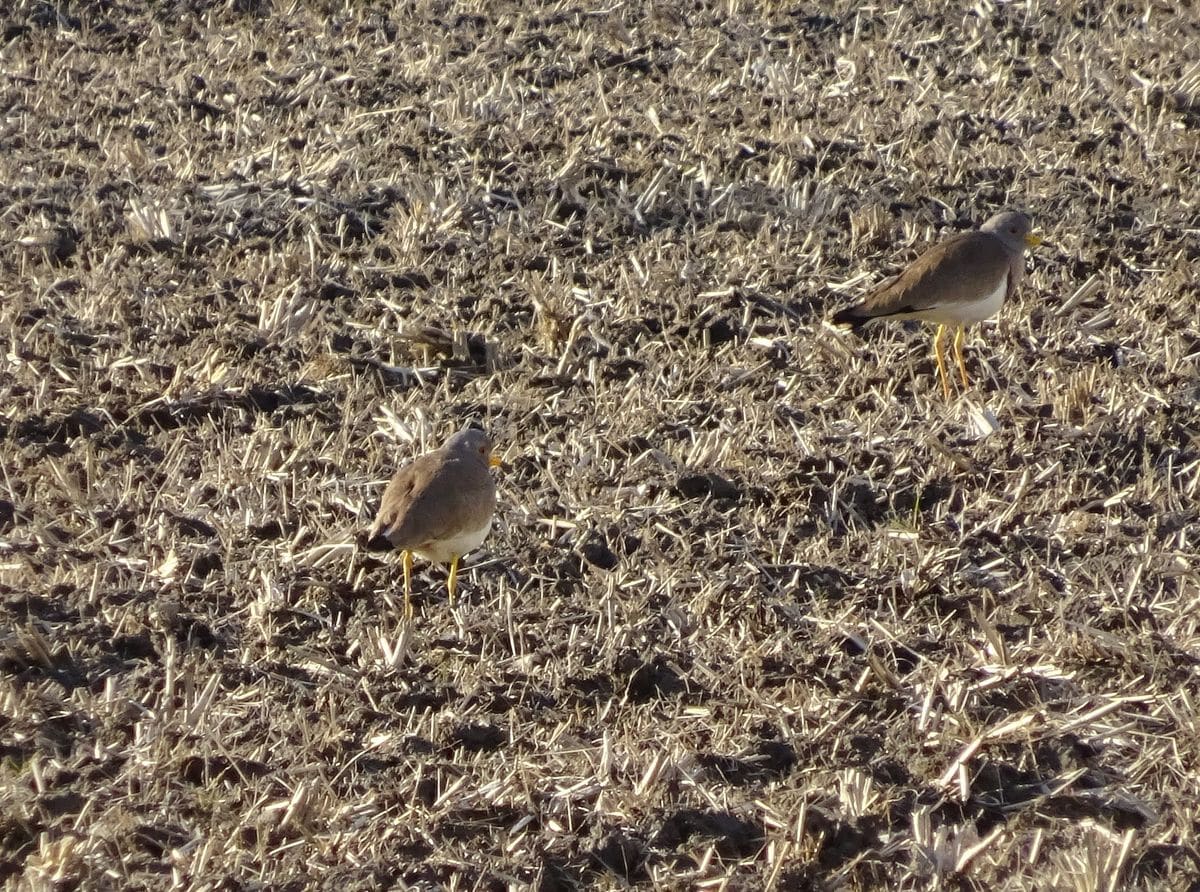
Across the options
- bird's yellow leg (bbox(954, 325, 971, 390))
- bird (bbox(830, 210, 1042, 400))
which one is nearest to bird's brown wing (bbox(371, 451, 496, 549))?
bird (bbox(830, 210, 1042, 400))

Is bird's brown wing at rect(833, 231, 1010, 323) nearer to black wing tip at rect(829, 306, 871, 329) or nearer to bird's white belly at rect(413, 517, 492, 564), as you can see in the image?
black wing tip at rect(829, 306, 871, 329)

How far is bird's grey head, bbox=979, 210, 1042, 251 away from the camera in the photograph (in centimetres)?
784

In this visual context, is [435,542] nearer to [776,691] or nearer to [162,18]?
[776,691]

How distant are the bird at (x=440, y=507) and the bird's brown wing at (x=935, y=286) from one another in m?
2.14

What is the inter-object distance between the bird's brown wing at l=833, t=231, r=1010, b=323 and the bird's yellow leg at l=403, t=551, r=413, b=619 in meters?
2.47

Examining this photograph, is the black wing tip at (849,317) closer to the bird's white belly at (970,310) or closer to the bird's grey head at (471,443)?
the bird's white belly at (970,310)

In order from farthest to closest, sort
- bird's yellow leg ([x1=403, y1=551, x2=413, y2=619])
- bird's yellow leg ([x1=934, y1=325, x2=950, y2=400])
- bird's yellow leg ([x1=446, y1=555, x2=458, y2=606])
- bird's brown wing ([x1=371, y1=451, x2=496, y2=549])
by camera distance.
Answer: bird's yellow leg ([x1=934, y1=325, x2=950, y2=400])
bird's yellow leg ([x1=446, y1=555, x2=458, y2=606])
bird's yellow leg ([x1=403, y1=551, x2=413, y2=619])
bird's brown wing ([x1=371, y1=451, x2=496, y2=549])

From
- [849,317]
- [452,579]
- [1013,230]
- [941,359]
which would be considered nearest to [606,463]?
[452,579]

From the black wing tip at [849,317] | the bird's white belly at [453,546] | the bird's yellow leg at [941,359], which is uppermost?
the bird's white belly at [453,546]

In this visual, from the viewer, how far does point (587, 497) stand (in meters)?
6.48

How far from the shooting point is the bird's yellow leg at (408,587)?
5.79 m

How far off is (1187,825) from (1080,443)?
2.55m

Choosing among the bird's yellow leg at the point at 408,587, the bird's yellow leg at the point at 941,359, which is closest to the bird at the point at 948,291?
the bird's yellow leg at the point at 941,359

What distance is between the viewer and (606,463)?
6.70 m
